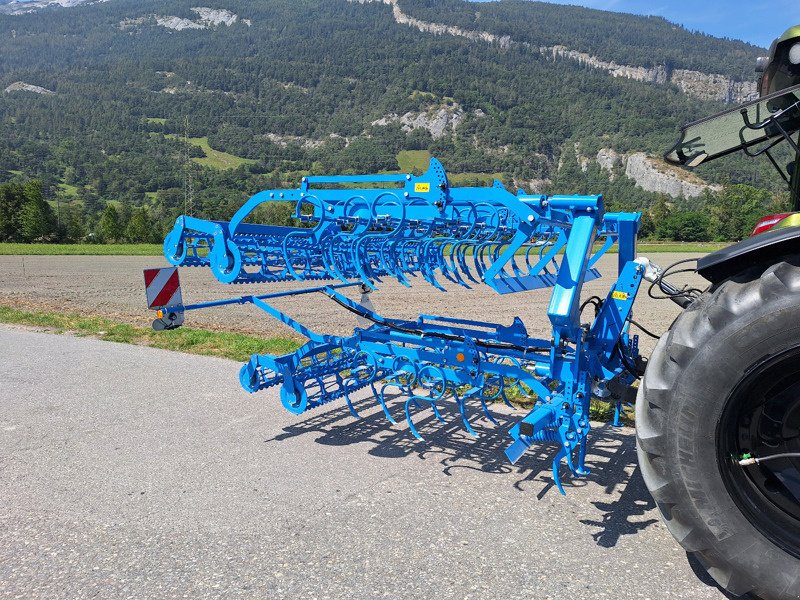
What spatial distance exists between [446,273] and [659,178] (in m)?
141

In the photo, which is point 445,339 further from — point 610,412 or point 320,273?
point 610,412

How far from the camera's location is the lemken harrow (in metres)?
3.50

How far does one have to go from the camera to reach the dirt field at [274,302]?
11328mm

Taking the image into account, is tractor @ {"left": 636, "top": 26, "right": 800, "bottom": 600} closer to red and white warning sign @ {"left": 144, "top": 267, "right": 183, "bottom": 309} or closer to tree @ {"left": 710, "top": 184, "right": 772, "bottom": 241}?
red and white warning sign @ {"left": 144, "top": 267, "right": 183, "bottom": 309}

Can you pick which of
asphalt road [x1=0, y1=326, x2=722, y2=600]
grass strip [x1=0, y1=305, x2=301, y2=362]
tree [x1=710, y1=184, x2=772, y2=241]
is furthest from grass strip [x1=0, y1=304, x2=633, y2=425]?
tree [x1=710, y1=184, x2=772, y2=241]

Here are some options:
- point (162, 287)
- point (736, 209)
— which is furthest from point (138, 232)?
point (162, 287)

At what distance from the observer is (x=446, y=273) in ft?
14.8

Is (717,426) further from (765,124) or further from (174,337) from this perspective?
(174,337)

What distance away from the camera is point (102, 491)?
377 cm

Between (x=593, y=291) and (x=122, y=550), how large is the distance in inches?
673

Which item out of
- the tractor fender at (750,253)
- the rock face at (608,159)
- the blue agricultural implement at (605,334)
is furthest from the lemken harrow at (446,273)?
the rock face at (608,159)

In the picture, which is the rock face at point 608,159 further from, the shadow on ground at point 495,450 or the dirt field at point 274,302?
the shadow on ground at point 495,450

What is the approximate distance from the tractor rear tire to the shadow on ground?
737 mm

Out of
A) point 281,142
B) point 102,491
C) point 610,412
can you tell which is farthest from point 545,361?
point 281,142
